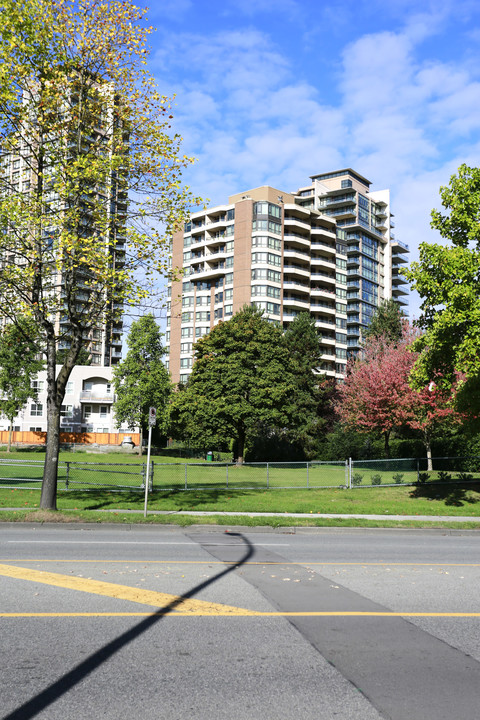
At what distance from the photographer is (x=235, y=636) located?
5750mm

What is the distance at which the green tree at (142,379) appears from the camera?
59.5m

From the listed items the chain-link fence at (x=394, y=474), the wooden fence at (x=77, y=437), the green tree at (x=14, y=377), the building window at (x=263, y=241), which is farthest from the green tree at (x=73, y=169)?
the building window at (x=263, y=241)

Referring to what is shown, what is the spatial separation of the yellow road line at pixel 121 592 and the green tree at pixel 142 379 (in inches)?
1981

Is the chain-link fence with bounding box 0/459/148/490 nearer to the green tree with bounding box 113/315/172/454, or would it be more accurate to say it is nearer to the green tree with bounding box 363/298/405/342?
the green tree with bounding box 113/315/172/454

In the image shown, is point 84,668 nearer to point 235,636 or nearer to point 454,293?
point 235,636

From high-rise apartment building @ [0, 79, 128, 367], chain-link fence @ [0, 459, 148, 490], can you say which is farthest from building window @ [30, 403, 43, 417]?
high-rise apartment building @ [0, 79, 128, 367]

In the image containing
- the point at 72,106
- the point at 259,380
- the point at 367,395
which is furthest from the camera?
the point at 259,380

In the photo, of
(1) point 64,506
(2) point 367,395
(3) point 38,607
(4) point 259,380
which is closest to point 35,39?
(1) point 64,506

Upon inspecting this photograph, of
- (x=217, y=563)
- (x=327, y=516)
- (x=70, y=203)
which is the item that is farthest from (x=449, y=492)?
(x=70, y=203)

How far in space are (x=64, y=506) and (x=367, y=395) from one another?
24.7m

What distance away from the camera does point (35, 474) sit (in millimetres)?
29141

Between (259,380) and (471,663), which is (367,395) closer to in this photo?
(259,380)

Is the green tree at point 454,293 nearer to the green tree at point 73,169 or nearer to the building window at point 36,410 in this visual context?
the green tree at point 73,169

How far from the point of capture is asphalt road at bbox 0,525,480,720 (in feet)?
14.0
